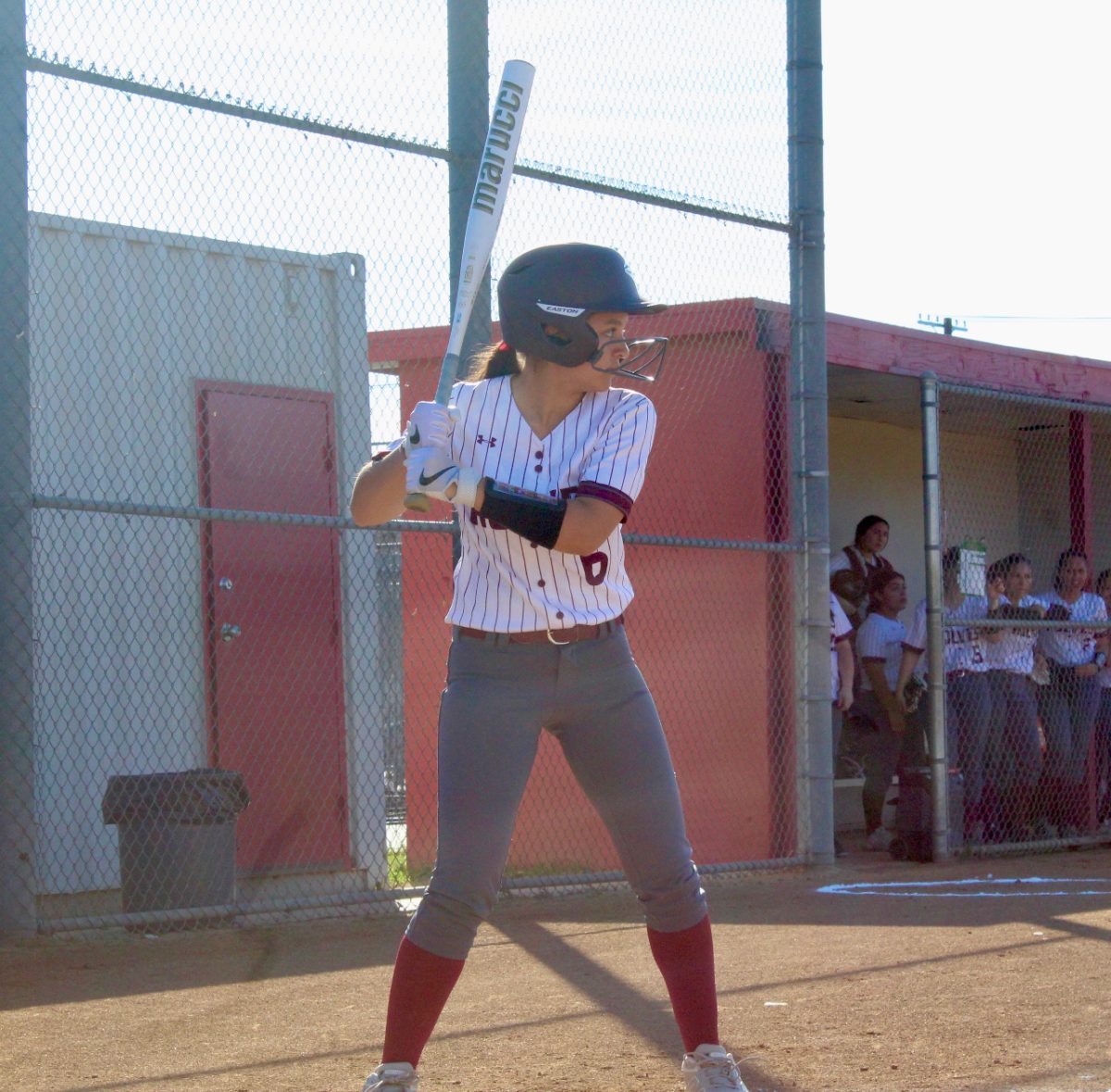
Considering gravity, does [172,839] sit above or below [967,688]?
below

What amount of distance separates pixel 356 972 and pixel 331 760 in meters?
2.76

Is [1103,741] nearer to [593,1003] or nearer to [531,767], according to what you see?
[593,1003]

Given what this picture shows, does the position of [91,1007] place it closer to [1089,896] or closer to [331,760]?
[331,760]

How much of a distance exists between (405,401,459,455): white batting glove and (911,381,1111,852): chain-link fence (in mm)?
5633

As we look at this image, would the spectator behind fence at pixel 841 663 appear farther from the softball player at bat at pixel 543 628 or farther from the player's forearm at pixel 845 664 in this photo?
the softball player at bat at pixel 543 628

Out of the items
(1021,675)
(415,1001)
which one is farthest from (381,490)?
(1021,675)

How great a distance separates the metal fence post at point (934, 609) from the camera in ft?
27.7

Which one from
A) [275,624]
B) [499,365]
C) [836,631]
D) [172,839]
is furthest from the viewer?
[836,631]

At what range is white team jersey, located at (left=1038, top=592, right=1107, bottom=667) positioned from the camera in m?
9.66

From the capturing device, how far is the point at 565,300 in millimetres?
3285

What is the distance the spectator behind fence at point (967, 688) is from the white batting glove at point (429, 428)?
6091 mm

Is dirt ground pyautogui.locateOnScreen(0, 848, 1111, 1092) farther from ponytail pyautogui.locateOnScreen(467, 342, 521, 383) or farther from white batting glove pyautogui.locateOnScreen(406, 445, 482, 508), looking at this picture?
ponytail pyautogui.locateOnScreen(467, 342, 521, 383)

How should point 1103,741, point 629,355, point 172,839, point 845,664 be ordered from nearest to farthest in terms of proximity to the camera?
point 629,355 → point 172,839 → point 845,664 → point 1103,741

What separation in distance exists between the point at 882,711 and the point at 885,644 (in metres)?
0.40
